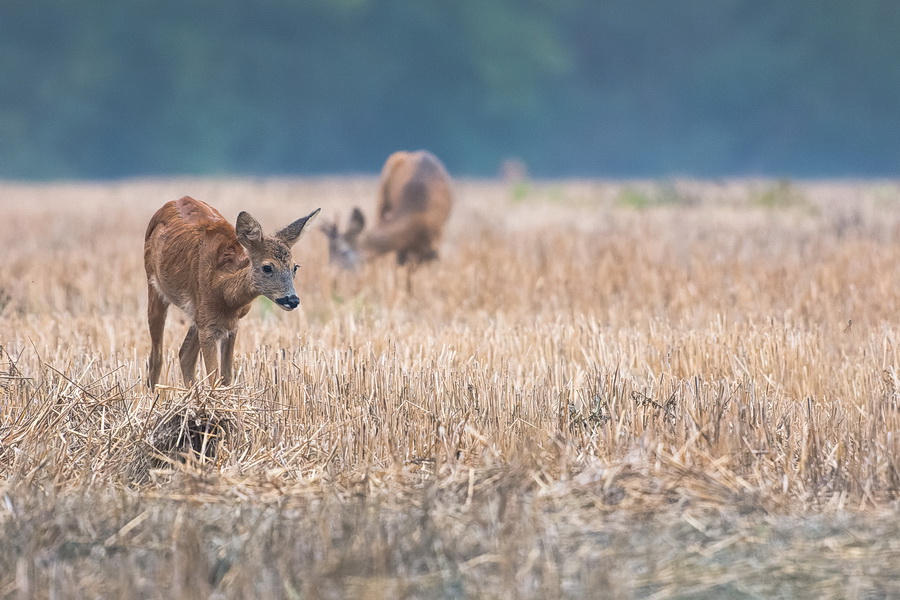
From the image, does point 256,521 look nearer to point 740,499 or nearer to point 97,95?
point 740,499

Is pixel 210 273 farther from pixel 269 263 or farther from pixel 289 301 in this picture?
pixel 289 301

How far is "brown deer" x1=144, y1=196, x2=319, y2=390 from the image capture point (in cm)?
601

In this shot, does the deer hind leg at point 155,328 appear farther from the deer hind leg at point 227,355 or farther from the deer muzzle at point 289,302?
the deer muzzle at point 289,302

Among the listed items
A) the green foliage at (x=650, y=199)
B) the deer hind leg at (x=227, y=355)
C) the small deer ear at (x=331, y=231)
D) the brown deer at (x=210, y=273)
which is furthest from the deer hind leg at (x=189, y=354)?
the green foliage at (x=650, y=199)

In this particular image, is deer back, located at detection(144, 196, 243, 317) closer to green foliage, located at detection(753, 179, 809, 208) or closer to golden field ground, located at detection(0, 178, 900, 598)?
golden field ground, located at detection(0, 178, 900, 598)

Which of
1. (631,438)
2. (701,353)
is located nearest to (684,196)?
(701,353)

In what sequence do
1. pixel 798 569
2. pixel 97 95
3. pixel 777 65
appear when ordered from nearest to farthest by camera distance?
pixel 798 569 < pixel 97 95 < pixel 777 65

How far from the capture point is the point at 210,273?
638cm

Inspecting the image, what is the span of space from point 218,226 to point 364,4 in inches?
2211

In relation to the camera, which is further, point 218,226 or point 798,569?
point 218,226

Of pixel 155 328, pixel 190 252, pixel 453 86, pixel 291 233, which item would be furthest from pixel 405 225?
pixel 453 86

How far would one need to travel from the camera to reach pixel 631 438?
5.61m

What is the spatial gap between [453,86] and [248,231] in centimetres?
5731

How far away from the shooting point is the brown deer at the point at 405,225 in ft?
41.7
